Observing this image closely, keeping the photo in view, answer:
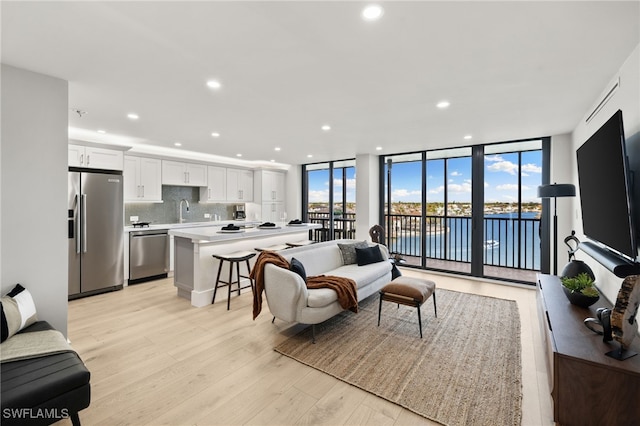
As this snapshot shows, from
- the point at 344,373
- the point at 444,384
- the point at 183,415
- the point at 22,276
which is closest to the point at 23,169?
the point at 22,276

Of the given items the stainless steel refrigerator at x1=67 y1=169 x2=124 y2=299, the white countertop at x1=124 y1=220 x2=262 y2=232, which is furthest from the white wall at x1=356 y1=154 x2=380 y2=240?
the stainless steel refrigerator at x1=67 y1=169 x2=124 y2=299

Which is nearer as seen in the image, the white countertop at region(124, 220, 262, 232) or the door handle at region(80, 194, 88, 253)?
the door handle at region(80, 194, 88, 253)

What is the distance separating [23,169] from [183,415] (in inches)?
90.8

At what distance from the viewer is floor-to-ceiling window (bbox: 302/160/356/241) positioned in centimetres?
723

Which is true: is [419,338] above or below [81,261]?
below

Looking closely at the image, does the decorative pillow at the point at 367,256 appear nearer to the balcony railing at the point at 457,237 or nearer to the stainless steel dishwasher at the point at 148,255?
the balcony railing at the point at 457,237

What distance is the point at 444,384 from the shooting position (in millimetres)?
2236

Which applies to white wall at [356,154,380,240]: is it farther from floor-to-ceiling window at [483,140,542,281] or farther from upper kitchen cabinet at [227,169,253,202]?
upper kitchen cabinet at [227,169,253,202]

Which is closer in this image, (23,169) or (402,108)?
(23,169)

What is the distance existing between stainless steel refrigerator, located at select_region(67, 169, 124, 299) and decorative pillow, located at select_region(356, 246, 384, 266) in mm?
3786

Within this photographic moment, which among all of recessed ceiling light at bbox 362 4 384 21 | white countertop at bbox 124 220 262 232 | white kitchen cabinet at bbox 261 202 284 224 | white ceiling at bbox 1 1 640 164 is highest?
white ceiling at bbox 1 1 640 164

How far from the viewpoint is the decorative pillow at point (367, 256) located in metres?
4.26

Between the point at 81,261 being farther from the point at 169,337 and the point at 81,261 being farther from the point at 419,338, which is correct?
the point at 419,338

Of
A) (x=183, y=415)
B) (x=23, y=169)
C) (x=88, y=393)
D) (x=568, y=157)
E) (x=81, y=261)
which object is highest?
(x=568, y=157)
